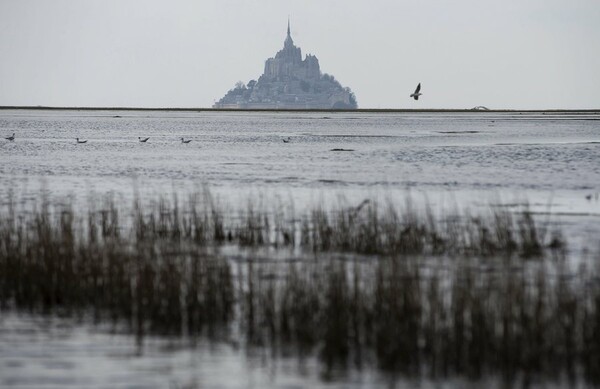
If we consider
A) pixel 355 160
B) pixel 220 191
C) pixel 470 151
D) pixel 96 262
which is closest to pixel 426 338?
pixel 96 262

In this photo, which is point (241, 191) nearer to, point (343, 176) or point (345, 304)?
point (343, 176)

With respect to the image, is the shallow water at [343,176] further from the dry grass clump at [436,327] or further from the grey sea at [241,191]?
the dry grass clump at [436,327]

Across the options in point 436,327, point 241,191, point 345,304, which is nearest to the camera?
point 436,327

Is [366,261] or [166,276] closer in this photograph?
[166,276]

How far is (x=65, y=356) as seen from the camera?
1688cm

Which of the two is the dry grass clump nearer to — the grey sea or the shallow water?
the grey sea

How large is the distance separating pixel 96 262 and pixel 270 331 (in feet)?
14.6

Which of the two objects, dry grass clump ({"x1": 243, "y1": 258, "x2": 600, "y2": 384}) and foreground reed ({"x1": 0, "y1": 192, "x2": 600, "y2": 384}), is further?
foreground reed ({"x1": 0, "y1": 192, "x2": 600, "y2": 384})

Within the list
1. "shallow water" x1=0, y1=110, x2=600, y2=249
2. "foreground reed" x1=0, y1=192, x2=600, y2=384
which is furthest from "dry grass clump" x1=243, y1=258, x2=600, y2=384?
"shallow water" x1=0, y1=110, x2=600, y2=249

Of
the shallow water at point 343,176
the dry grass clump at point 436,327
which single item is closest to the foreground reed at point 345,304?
the dry grass clump at point 436,327

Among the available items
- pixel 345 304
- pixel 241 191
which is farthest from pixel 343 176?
pixel 345 304

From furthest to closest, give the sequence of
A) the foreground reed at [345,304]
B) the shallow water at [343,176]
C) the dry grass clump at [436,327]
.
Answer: the shallow water at [343,176] → the foreground reed at [345,304] → the dry grass clump at [436,327]

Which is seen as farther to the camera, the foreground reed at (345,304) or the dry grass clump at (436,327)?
the foreground reed at (345,304)

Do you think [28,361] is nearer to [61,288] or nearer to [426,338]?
[61,288]
